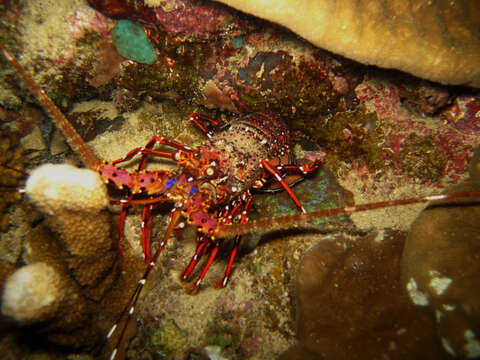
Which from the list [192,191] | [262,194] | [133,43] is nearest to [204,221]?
[192,191]

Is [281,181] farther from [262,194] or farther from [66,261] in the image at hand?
[66,261]

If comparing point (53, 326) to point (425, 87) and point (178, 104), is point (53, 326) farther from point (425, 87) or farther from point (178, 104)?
point (425, 87)

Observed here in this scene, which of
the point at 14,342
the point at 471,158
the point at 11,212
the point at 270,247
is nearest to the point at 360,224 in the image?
the point at 270,247

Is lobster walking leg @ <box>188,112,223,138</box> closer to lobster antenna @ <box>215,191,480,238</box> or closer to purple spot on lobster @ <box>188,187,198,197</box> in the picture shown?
purple spot on lobster @ <box>188,187,198,197</box>

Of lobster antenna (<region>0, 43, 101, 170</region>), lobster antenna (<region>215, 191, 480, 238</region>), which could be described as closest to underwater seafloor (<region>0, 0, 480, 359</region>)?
lobster antenna (<region>215, 191, 480, 238</region>)

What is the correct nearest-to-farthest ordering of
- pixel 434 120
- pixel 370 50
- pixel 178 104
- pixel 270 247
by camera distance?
pixel 370 50
pixel 434 120
pixel 270 247
pixel 178 104

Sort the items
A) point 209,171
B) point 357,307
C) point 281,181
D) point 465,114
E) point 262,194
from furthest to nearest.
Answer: point 262,194 → point 281,181 → point 209,171 → point 465,114 → point 357,307

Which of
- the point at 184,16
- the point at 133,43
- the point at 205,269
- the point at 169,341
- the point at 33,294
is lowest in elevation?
the point at 169,341
